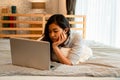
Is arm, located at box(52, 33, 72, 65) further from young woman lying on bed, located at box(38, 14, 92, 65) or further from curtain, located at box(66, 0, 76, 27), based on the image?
curtain, located at box(66, 0, 76, 27)

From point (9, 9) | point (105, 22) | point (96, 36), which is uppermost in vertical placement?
→ point (9, 9)

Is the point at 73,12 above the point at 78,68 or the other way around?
above

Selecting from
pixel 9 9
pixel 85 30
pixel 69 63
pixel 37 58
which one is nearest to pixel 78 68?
pixel 69 63

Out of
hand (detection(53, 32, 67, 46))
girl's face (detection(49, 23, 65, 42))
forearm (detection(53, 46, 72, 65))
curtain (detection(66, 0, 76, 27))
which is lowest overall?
forearm (detection(53, 46, 72, 65))

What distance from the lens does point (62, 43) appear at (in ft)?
5.81

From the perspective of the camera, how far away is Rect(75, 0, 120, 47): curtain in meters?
3.84

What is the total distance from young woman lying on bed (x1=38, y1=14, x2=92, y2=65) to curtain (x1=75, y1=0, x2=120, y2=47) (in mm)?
2202

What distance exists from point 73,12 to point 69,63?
8.55ft

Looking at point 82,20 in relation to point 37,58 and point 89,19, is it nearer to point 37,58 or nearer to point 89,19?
point 89,19

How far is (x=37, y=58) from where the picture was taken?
1482mm

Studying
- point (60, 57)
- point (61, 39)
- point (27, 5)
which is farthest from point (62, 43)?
point (27, 5)

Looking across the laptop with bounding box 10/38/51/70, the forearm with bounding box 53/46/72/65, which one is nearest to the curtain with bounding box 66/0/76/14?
the forearm with bounding box 53/46/72/65

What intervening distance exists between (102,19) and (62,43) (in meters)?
2.38

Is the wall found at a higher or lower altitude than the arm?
higher
